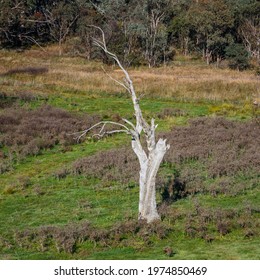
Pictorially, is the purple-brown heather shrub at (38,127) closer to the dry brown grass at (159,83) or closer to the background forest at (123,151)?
the background forest at (123,151)

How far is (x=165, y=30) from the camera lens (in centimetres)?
7594

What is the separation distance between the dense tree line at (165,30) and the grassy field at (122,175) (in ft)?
67.9

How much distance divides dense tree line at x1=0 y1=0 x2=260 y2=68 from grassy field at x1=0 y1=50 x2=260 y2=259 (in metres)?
20.7

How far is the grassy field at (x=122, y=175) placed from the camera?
52.6 feet

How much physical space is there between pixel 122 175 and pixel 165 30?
55057 millimetres

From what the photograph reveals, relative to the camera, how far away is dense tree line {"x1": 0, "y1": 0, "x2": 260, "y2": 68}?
69438 millimetres

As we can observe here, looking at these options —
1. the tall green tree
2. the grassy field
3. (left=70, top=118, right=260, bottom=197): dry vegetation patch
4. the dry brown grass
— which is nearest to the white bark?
the grassy field

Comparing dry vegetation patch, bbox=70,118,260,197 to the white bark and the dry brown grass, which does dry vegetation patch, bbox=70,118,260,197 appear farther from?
the dry brown grass

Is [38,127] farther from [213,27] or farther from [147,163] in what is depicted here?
[213,27]

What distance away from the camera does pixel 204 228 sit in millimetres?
16812

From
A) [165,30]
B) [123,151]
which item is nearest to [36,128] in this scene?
[123,151]

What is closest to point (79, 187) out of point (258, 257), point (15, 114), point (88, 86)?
point (258, 257)

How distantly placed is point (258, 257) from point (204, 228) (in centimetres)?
264
